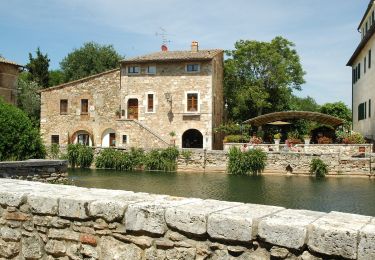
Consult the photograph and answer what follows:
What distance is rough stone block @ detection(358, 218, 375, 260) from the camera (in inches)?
108

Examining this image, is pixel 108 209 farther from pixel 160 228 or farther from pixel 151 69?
pixel 151 69

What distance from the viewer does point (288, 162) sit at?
24.3 metres

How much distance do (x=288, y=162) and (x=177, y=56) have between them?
42.6 feet

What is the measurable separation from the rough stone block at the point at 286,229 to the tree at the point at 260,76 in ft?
106

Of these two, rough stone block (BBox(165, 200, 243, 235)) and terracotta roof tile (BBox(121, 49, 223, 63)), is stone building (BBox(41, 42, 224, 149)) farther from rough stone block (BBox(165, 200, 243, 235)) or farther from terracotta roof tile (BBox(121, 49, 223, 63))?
rough stone block (BBox(165, 200, 243, 235))

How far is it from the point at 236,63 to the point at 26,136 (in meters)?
27.6

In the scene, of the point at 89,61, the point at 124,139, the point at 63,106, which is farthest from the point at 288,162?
the point at 89,61

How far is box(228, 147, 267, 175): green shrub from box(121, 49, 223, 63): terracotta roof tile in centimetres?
965

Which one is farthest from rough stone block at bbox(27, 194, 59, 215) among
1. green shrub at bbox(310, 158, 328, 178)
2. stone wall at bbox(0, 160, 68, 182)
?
green shrub at bbox(310, 158, 328, 178)

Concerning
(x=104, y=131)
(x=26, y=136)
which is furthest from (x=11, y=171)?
(x=104, y=131)

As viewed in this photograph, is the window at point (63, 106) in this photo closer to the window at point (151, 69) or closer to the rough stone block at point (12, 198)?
the window at point (151, 69)

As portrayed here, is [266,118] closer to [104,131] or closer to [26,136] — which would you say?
[104,131]

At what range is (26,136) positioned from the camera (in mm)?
11656

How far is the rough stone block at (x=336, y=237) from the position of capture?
2.82 m
